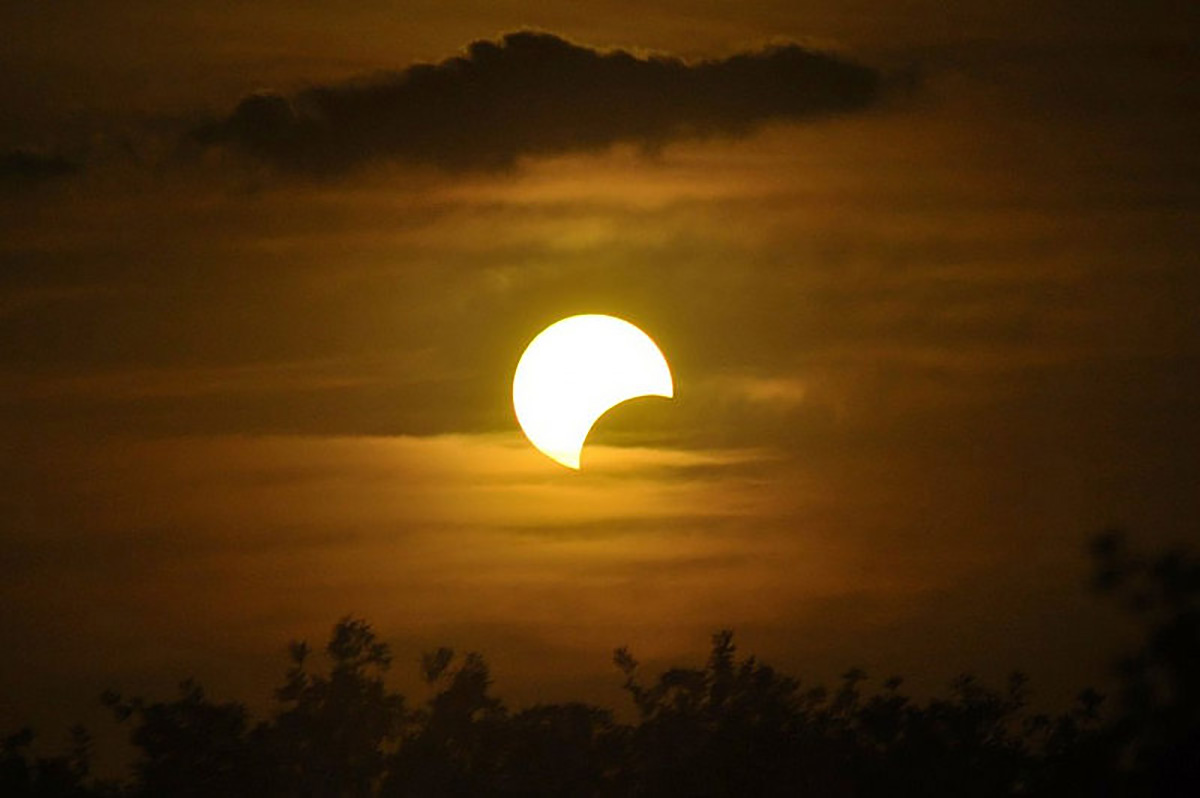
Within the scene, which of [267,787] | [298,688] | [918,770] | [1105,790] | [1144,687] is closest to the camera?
[1144,687]

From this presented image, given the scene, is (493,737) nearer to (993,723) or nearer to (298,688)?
(298,688)

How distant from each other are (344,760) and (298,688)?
167 centimetres

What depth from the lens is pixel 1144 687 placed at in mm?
21344

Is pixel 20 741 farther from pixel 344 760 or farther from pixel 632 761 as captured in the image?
pixel 632 761

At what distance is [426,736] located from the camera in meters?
34.0

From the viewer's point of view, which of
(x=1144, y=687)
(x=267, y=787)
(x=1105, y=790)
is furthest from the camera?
(x=267, y=787)

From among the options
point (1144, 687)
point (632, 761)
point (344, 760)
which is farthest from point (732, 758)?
point (1144, 687)

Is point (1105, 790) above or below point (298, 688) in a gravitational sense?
below

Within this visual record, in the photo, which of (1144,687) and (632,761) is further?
(632,761)

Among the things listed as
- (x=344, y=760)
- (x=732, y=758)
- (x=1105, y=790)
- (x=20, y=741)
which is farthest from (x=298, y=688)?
(x=1105, y=790)

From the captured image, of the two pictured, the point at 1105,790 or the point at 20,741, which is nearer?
the point at 1105,790

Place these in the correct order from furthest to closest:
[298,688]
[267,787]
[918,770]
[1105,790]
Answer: [298,688] < [267,787] < [918,770] < [1105,790]

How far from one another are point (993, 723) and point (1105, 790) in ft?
30.2

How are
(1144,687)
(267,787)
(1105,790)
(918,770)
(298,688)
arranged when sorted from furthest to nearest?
(298,688)
(267,787)
(918,770)
(1105,790)
(1144,687)
